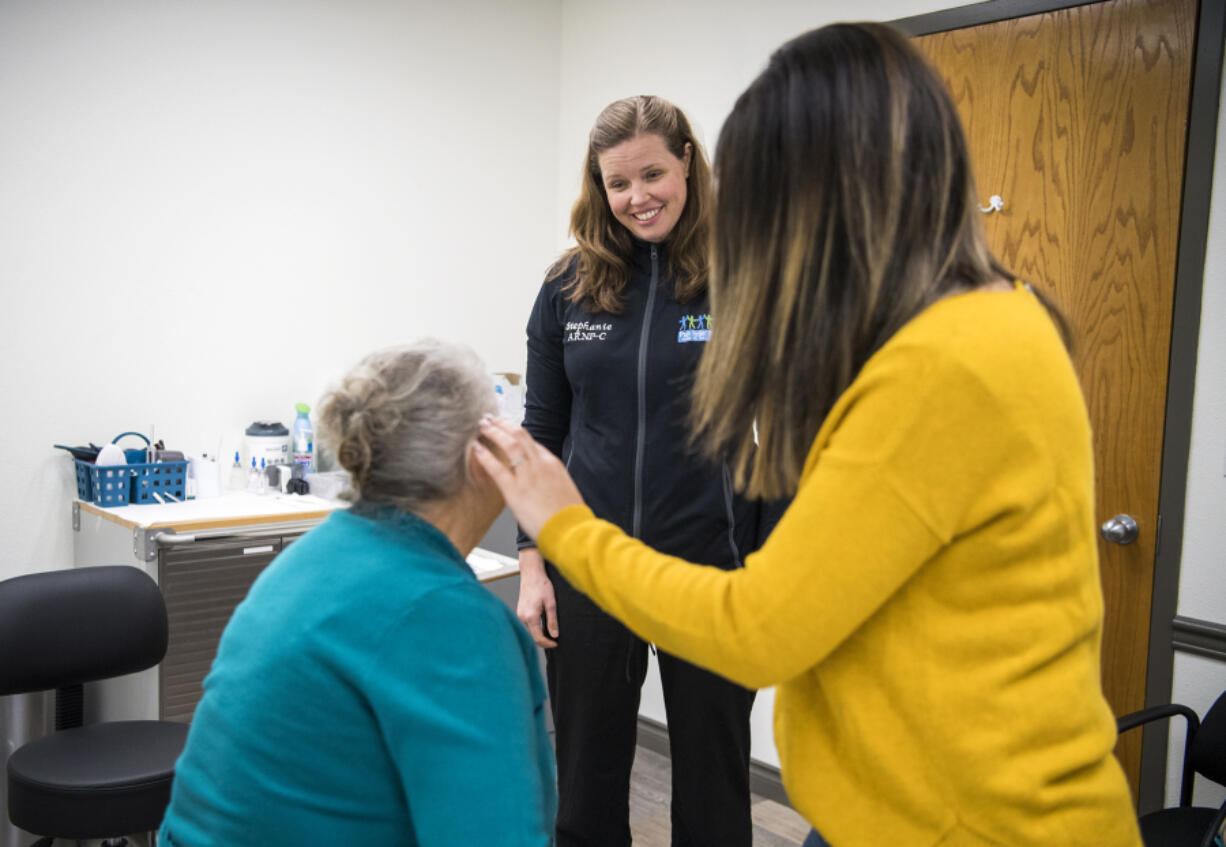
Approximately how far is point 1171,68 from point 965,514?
180 centimetres

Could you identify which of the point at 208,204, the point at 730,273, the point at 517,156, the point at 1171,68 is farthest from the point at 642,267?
the point at 517,156

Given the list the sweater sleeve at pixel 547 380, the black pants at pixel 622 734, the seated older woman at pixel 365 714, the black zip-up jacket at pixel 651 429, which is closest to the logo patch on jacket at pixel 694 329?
the black zip-up jacket at pixel 651 429

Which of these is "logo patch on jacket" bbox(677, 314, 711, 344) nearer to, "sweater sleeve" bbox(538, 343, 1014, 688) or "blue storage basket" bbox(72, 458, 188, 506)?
"sweater sleeve" bbox(538, 343, 1014, 688)

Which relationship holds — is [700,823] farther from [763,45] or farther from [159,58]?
[159,58]

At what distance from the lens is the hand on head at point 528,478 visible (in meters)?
0.97

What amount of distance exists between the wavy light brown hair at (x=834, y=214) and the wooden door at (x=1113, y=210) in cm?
140

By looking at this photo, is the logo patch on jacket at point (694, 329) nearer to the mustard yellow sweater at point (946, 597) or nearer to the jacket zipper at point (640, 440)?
the jacket zipper at point (640, 440)

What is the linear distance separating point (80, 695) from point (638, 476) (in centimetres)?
141

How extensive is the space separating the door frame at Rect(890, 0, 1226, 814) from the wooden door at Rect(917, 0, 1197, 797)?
2cm

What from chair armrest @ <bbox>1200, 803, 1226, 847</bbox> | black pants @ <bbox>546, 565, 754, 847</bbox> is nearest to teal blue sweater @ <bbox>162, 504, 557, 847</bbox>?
black pants @ <bbox>546, 565, 754, 847</bbox>

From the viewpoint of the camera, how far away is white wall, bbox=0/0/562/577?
2.66 meters

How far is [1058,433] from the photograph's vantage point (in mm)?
781

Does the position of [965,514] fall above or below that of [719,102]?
below

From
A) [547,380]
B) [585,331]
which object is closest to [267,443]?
[547,380]
